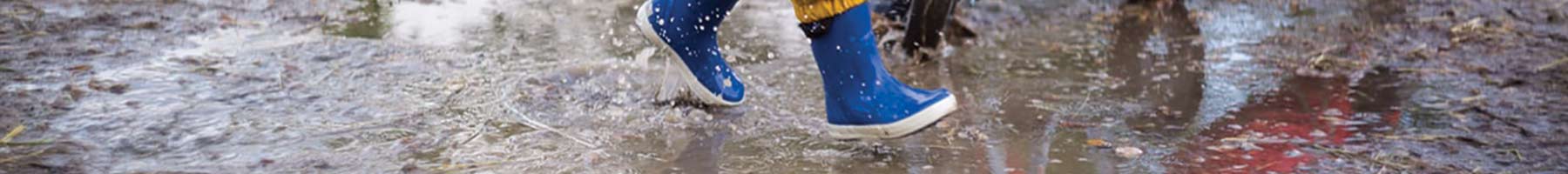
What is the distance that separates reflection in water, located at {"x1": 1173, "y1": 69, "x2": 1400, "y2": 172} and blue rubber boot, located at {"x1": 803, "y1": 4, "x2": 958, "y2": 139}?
1.36ft

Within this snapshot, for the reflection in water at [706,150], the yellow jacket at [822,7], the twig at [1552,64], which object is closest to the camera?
the yellow jacket at [822,7]

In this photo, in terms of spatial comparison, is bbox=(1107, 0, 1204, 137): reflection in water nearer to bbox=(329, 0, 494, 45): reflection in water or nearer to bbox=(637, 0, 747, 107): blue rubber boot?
bbox=(637, 0, 747, 107): blue rubber boot

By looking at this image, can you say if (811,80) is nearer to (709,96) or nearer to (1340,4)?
(709,96)

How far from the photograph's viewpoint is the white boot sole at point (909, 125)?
270cm

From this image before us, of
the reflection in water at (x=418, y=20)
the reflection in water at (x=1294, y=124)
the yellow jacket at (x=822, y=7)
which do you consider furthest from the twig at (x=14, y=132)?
the reflection in water at (x=1294, y=124)

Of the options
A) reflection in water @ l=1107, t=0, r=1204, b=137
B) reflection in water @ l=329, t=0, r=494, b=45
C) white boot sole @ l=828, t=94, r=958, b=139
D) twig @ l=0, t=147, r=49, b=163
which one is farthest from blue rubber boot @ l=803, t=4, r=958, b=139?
reflection in water @ l=329, t=0, r=494, b=45

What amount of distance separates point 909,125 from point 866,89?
8cm

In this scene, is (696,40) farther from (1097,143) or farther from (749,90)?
(1097,143)

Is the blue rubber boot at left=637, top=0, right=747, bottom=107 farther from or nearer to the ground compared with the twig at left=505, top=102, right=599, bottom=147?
A: farther from the ground

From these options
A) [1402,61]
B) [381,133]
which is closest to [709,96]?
[381,133]

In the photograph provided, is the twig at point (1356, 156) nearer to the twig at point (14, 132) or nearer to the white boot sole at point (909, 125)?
the white boot sole at point (909, 125)

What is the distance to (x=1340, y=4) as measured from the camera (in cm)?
533

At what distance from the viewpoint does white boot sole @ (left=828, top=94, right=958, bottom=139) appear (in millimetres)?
2703

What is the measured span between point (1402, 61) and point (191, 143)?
261 centimetres
